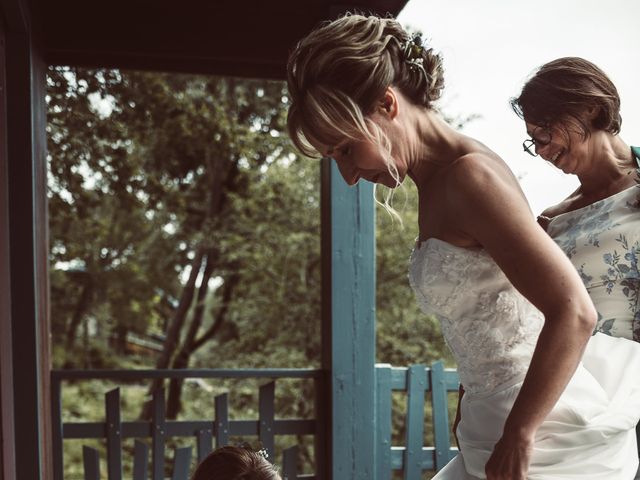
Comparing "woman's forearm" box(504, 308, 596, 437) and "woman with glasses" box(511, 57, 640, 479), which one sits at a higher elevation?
"woman with glasses" box(511, 57, 640, 479)

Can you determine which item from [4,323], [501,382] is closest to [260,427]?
[4,323]

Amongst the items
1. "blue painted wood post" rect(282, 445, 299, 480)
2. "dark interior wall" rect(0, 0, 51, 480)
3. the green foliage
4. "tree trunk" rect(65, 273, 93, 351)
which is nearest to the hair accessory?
"dark interior wall" rect(0, 0, 51, 480)

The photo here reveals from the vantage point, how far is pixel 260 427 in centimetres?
401

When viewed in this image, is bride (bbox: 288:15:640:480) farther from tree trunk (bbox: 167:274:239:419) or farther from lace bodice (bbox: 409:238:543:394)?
tree trunk (bbox: 167:274:239:419)

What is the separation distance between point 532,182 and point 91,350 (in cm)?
616

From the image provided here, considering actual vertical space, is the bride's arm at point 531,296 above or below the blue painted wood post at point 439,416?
above

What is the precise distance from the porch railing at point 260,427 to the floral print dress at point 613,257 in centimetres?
209

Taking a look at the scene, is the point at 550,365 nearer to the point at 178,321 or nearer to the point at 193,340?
the point at 178,321

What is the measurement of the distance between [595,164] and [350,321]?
186 centimetres

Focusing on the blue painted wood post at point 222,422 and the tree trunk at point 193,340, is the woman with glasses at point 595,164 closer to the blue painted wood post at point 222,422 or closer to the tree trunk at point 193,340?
the blue painted wood post at point 222,422

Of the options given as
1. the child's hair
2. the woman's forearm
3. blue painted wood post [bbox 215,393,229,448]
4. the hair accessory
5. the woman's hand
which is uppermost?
the hair accessory

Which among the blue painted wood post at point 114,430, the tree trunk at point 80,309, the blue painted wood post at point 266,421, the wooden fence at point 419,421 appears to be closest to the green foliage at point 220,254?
the tree trunk at point 80,309

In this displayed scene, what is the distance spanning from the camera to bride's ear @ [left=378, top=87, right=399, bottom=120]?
4.10 ft

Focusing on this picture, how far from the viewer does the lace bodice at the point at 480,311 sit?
1.23 meters
